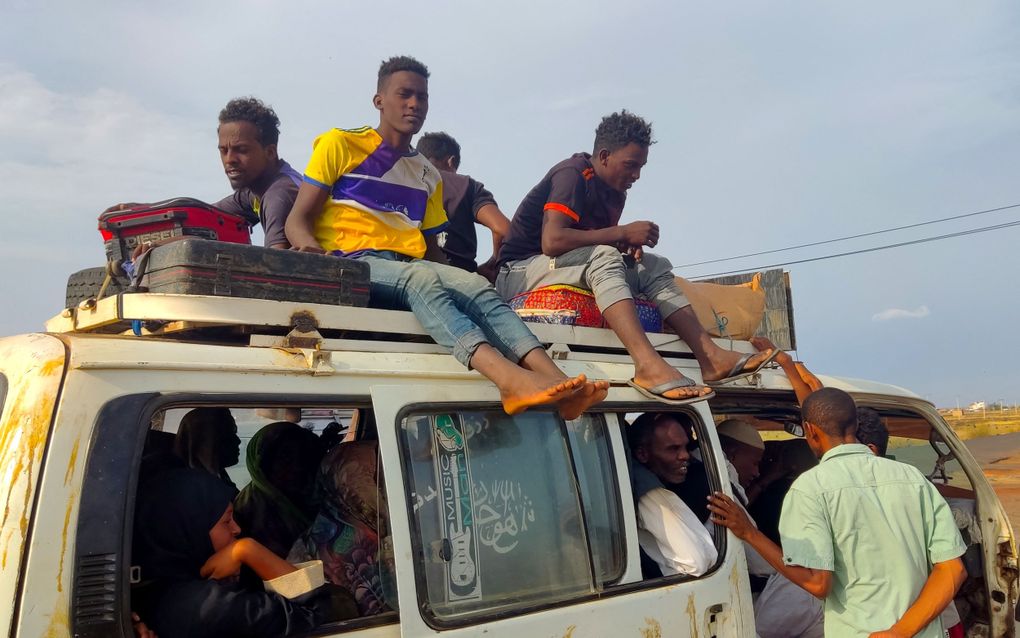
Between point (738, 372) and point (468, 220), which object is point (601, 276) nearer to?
point (738, 372)

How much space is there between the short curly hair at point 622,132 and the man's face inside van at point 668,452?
1.39 m

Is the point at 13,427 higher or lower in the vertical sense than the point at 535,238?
lower

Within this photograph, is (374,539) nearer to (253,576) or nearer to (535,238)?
(253,576)

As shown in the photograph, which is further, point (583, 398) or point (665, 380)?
point (665, 380)

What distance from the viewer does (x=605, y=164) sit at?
12.6 ft

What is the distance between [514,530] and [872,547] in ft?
3.99

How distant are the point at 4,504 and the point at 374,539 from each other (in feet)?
3.43

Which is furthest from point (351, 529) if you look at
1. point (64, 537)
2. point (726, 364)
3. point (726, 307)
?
point (726, 307)

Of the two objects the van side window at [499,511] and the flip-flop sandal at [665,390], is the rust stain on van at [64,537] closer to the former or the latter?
the van side window at [499,511]

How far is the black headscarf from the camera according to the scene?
6.48 ft

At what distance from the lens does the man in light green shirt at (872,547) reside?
265 centimetres

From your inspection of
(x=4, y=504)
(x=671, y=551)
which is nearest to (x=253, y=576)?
(x=4, y=504)

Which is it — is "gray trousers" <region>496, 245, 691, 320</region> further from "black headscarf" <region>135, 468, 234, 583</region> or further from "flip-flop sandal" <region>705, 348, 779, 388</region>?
"black headscarf" <region>135, 468, 234, 583</region>

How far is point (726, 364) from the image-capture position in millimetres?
3277
